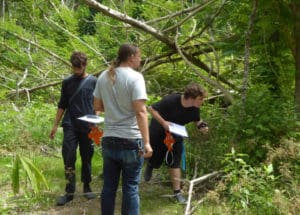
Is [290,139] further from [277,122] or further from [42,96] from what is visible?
[42,96]

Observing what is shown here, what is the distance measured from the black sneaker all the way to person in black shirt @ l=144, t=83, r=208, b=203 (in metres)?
1.01

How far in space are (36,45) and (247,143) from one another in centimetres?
657

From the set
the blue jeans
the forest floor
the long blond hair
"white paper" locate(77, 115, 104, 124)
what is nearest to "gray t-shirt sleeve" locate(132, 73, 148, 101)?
the long blond hair

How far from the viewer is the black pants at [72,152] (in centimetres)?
600

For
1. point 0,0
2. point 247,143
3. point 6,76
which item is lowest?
point 247,143

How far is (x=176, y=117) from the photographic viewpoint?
6016 millimetres

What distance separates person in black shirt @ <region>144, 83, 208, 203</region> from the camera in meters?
5.82

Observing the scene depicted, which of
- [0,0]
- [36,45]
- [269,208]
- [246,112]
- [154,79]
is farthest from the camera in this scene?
[0,0]

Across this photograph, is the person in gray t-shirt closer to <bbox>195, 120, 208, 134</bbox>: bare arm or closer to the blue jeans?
the blue jeans

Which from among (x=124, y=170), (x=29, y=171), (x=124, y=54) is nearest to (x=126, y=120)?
(x=124, y=170)

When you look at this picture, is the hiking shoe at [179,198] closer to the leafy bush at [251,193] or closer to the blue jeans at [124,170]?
the leafy bush at [251,193]

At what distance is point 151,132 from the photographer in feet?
20.4

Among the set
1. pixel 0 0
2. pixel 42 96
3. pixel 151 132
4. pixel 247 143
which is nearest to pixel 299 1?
pixel 247 143

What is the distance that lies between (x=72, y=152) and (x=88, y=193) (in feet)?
1.95
